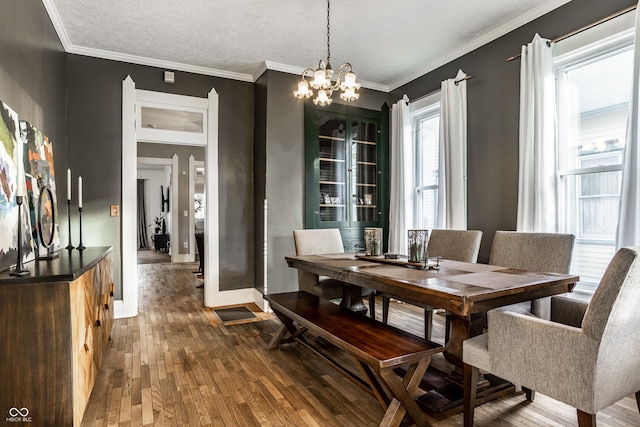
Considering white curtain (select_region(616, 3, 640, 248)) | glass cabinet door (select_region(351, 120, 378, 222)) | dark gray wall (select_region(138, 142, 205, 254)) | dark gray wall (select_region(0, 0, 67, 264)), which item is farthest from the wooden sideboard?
dark gray wall (select_region(138, 142, 205, 254))

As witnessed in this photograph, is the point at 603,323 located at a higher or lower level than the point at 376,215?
lower

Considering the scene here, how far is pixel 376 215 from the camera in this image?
5090 mm

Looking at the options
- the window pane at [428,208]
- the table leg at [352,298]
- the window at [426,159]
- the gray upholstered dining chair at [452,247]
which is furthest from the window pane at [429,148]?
the table leg at [352,298]

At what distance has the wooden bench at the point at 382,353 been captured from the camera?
1.77m

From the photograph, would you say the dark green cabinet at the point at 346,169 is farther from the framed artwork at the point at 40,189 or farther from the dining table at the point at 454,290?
the framed artwork at the point at 40,189

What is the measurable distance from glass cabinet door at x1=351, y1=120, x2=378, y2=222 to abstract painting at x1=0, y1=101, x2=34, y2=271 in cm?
351

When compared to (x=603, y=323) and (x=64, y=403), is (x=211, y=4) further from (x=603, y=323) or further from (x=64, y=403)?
(x=603, y=323)

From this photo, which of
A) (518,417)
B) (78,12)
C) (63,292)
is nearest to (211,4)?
(78,12)

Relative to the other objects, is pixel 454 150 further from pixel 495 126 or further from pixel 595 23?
pixel 595 23

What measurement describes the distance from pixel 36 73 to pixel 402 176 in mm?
3765

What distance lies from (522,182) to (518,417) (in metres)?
1.93

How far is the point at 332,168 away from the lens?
4.77 meters

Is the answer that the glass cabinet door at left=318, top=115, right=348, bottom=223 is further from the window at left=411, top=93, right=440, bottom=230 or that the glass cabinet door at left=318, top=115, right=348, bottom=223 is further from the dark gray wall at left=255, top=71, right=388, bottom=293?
the window at left=411, top=93, right=440, bottom=230

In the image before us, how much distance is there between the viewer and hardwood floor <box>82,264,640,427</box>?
6.65 ft
